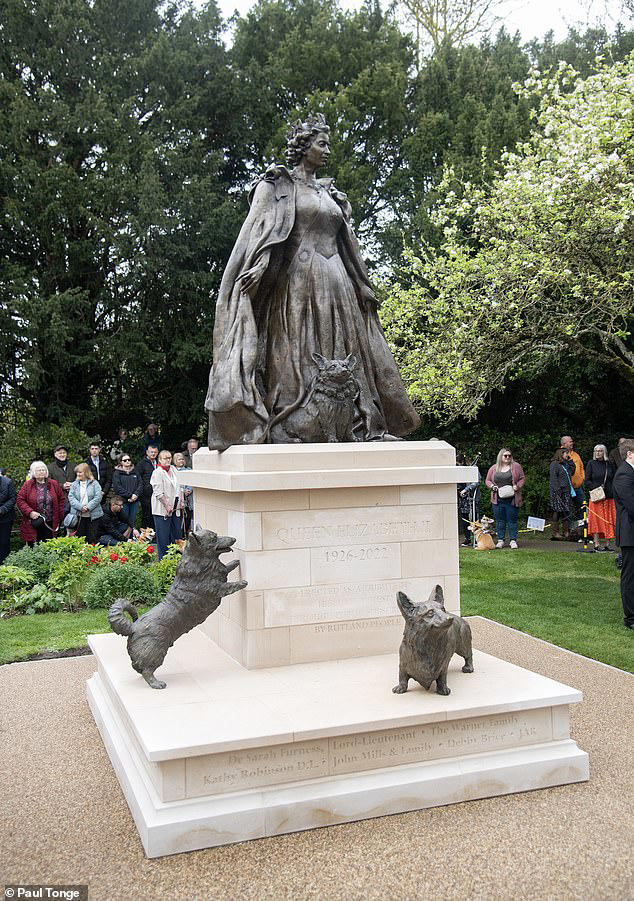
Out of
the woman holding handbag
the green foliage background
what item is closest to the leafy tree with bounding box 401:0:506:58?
the green foliage background

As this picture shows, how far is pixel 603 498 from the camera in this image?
1268cm

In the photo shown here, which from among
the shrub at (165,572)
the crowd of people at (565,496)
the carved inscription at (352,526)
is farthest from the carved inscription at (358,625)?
the crowd of people at (565,496)

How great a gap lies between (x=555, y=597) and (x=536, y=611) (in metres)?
0.86

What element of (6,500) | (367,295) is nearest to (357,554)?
(367,295)

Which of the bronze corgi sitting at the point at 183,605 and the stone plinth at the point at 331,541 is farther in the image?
the stone plinth at the point at 331,541

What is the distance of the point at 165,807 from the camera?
3.41m

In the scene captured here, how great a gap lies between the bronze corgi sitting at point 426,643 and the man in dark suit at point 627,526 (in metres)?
3.89

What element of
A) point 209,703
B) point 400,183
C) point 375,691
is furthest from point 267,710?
point 400,183

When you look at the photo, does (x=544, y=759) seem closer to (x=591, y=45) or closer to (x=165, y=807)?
(x=165, y=807)

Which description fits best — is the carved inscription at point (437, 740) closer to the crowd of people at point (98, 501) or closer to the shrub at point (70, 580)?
the shrub at point (70, 580)

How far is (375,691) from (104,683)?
1974 mm

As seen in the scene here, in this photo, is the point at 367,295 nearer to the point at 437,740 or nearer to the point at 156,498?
the point at 437,740

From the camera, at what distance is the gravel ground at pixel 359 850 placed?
306cm

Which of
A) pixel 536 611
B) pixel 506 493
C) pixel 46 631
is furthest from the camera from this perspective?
pixel 506 493
